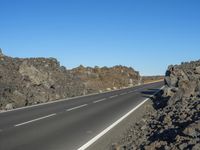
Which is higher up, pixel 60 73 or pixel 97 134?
pixel 60 73

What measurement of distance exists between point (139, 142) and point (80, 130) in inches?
134

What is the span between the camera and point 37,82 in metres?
36.9

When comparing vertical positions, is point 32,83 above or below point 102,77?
below

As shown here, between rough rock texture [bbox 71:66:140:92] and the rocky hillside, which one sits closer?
the rocky hillside

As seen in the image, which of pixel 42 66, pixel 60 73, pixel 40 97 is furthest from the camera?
pixel 60 73

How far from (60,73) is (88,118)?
28669 mm

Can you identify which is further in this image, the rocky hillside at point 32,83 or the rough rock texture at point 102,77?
the rough rock texture at point 102,77

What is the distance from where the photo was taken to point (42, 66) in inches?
1663

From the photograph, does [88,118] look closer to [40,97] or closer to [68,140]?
[68,140]

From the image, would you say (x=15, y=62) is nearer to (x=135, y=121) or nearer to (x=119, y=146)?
(x=135, y=121)

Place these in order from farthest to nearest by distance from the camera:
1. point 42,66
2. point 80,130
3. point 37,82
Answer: point 42,66 → point 37,82 → point 80,130

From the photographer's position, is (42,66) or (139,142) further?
(42,66)

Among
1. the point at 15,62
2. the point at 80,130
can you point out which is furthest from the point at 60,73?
the point at 80,130

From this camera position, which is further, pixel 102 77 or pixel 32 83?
pixel 102 77
